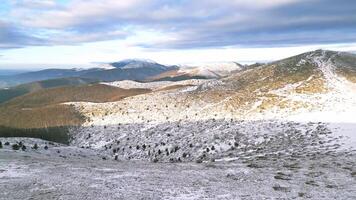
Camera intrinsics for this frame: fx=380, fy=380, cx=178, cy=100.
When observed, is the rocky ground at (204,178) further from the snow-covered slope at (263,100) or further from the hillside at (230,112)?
the snow-covered slope at (263,100)

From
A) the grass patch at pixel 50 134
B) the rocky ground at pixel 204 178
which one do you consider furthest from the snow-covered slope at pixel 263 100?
the rocky ground at pixel 204 178

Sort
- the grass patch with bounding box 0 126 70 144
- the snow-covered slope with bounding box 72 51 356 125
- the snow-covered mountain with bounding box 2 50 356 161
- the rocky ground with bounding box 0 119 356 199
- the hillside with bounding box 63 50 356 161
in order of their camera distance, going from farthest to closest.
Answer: the grass patch with bounding box 0 126 70 144
the snow-covered slope with bounding box 72 51 356 125
the hillside with bounding box 63 50 356 161
the snow-covered mountain with bounding box 2 50 356 161
the rocky ground with bounding box 0 119 356 199

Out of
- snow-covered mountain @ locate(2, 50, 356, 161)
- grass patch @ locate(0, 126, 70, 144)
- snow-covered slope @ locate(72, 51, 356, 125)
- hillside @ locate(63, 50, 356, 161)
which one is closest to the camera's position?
snow-covered mountain @ locate(2, 50, 356, 161)

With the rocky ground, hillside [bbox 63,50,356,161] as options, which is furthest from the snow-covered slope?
the rocky ground

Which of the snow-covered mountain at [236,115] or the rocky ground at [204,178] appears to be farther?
the snow-covered mountain at [236,115]

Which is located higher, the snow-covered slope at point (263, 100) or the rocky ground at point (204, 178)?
the snow-covered slope at point (263, 100)

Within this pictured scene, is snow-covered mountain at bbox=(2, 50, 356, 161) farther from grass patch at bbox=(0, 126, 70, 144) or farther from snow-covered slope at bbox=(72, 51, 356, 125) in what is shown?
grass patch at bbox=(0, 126, 70, 144)

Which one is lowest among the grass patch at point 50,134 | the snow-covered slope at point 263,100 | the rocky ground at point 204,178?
the grass patch at point 50,134

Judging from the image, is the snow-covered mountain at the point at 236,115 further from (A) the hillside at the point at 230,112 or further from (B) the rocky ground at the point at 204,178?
(B) the rocky ground at the point at 204,178

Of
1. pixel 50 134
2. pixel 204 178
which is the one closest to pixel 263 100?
pixel 50 134

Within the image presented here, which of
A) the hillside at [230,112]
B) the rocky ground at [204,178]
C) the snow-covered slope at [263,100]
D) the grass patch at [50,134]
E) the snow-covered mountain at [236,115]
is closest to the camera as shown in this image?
the rocky ground at [204,178]

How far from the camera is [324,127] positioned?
38.6 m

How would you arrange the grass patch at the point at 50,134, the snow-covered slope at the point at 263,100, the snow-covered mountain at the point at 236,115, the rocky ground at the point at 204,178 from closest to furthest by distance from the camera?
the rocky ground at the point at 204,178, the snow-covered mountain at the point at 236,115, the snow-covered slope at the point at 263,100, the grass patch at the point at 50,134

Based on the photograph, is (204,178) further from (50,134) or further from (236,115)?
(50,134)
